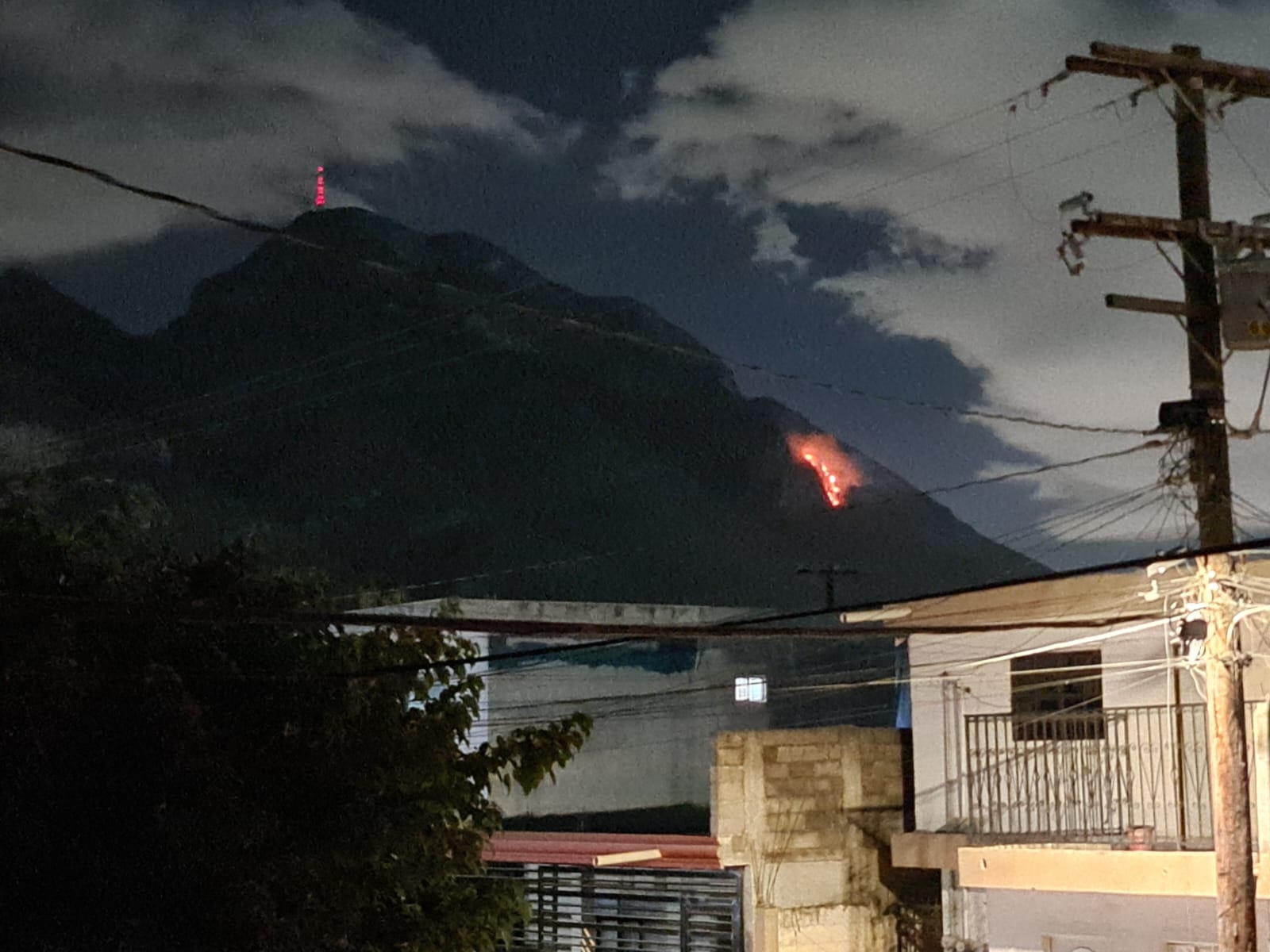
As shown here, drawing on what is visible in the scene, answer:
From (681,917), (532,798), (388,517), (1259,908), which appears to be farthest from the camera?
(388,517)

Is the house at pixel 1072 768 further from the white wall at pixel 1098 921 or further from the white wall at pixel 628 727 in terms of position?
the white wall at pixel 628 727

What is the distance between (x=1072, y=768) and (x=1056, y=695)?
4.97 feet

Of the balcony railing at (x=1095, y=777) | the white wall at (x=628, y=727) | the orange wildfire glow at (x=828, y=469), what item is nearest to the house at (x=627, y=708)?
the white wall at (x=628, y=727)

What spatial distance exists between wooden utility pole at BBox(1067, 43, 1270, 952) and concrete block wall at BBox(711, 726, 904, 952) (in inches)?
273

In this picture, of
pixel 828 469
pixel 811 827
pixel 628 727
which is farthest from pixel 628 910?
pixel 628 727

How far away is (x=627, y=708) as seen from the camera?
30.0 meters

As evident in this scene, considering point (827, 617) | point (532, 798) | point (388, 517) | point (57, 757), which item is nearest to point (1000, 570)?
point (388, 517)

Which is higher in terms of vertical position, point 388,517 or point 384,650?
point 388,517

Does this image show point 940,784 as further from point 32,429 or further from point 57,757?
point 32,429

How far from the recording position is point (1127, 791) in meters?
16.4

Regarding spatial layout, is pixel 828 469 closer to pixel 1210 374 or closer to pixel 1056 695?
pixel 1056 695

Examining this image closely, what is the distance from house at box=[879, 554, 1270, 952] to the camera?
15727 mm

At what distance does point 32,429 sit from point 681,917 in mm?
91641

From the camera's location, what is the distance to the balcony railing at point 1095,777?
16.1 metres
